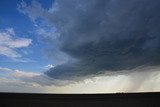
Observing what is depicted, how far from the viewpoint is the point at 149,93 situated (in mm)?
15062
